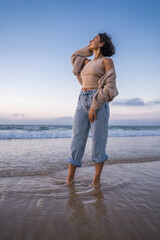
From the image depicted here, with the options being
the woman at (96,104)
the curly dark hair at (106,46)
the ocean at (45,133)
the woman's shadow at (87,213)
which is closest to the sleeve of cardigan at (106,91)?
the woman at (96,104)

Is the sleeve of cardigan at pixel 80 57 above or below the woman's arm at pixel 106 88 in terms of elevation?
above

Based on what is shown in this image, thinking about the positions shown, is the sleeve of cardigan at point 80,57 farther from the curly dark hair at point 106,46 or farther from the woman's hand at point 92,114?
the woman's hand at point 92,114

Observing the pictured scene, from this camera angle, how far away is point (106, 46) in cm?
242

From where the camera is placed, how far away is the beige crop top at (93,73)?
2.33m

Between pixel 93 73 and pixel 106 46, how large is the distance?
0.45m

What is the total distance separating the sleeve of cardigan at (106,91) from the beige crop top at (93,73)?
13 centimetres

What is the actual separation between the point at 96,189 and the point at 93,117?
36.9 inches

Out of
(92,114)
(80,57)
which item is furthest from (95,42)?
(92,114)

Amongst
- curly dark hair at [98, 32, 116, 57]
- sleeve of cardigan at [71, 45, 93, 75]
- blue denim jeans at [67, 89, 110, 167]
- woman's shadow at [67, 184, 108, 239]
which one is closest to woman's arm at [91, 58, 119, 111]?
blue denim jeans at [67, 89, 110, 167]

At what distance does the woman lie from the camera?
222cm

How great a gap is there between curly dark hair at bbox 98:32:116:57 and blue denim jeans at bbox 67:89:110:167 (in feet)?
2.01

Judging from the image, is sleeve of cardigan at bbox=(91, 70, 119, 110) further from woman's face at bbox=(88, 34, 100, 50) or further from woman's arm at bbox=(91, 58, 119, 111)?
woman's face at bbox=(88, 34, 100, 50)

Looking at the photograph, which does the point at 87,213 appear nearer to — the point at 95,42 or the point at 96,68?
the point at 96,68

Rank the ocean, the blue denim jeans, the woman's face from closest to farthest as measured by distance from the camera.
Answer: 1. the blue denim jeans
2. the woman's face
3. the ocean
